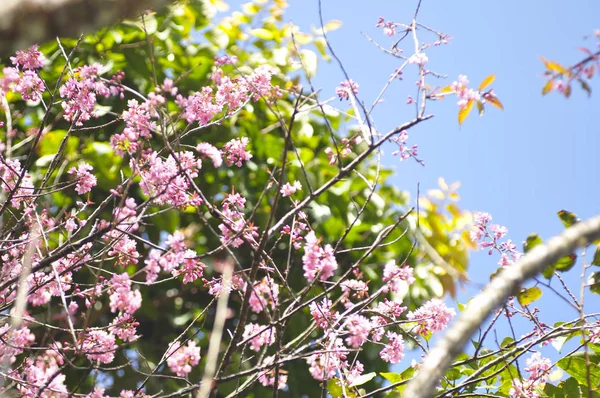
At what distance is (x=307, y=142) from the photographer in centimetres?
372

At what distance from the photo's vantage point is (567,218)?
57.9 inches

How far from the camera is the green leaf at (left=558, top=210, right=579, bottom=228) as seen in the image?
4.79ft

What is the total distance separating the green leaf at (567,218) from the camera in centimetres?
146

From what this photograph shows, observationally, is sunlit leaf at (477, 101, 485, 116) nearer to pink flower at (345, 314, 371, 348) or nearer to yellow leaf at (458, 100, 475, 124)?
yellow leaf at (458, 100, 475, 124)

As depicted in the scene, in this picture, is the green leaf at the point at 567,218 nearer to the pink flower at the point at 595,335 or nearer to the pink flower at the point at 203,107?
the pink flower at the point at 595,335

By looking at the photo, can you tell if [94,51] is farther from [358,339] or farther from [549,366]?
[549,366]

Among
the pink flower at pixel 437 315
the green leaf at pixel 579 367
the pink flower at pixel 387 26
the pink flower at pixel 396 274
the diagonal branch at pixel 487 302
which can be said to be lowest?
the diagonal branch at pixel 487 302

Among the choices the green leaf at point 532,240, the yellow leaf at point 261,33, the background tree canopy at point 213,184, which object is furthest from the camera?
the yellow leaf at point 261,33

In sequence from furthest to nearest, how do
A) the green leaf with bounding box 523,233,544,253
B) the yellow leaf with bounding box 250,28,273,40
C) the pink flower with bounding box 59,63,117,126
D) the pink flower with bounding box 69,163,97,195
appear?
the yellow leaf with bounding box 250,28,273,40 → the pink flower with bounding box 69,163,97,195 → the pink flower with bounding box 59,63,117,126 → the green leaf with bounding box 523,233,544,253

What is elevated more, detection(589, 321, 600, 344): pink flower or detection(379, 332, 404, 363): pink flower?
detection(589, 321, 600, 344): pink flower

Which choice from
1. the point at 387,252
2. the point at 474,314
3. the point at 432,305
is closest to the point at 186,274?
the point at 432,305

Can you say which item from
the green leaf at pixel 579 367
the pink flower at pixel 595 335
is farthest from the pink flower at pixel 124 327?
the pink flower at pixel 595 335

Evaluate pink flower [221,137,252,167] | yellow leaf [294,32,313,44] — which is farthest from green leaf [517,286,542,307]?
yellow leaf [294,32,313,44]

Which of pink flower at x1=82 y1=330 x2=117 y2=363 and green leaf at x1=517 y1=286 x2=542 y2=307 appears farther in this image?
pink flower at x1=82 y1=330 x2=117 y2=363
